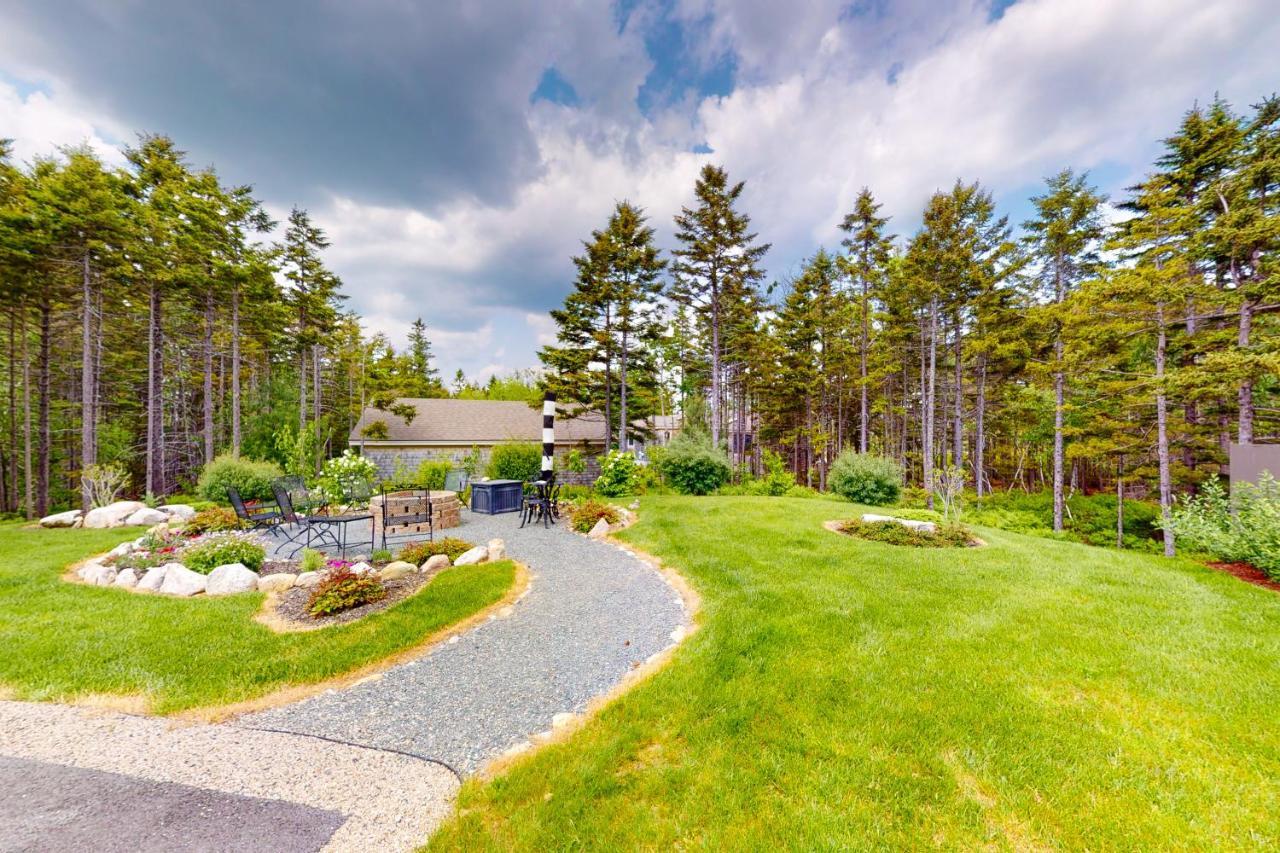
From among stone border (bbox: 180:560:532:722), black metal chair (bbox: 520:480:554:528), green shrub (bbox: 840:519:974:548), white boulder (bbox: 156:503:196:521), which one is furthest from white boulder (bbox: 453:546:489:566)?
white boulder (bbox: 156:503:196:521)

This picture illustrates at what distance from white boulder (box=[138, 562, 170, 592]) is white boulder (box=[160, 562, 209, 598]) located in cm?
5

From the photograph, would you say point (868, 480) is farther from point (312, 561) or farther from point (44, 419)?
point (44, 419)

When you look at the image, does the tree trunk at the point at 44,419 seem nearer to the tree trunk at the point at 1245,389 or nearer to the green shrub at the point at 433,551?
the green shrub at the point at 433,551

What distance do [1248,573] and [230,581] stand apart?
1196 cm

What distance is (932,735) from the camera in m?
2.34

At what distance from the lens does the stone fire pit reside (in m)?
7.93

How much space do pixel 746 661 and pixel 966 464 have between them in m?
24.6

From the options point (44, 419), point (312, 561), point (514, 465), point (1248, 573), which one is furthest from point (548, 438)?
point (44, 419)

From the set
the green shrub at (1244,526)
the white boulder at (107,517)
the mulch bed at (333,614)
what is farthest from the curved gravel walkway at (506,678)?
the white boulder at (107,517)

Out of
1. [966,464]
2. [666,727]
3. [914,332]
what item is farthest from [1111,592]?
[966,464]

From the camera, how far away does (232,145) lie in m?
8.96

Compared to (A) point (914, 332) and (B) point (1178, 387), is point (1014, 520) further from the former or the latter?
(A) point (914, 332)

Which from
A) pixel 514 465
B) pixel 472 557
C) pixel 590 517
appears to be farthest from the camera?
pixel 514 465

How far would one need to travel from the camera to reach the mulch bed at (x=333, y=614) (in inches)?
160
